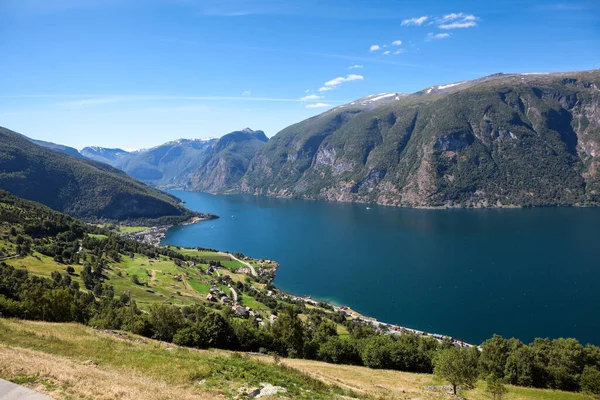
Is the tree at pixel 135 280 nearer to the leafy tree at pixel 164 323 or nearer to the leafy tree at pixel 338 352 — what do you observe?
the leafy tree at pixel 164 323

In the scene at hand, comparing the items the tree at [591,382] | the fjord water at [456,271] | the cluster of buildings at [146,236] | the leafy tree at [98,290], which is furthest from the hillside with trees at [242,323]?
the cluster of buildings at [146,236]

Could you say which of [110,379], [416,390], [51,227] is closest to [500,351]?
Result: [416,390]

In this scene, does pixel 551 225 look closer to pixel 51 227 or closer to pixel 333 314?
pixel 333 314

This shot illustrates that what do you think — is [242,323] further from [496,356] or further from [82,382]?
[82,382]

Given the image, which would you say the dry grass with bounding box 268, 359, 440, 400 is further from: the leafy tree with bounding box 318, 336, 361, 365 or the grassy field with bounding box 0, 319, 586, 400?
the leafy tree with bounding box 318, 336, 361, 365

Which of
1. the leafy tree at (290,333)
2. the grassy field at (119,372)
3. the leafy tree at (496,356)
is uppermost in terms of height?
the grassy field at (119,372)

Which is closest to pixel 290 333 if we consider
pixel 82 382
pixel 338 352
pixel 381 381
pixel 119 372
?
pixel 338 352

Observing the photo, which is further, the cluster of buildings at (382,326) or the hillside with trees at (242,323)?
the cluster of buildings at (382,326)

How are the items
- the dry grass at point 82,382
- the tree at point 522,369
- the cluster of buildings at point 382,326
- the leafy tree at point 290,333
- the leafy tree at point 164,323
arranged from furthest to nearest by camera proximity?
the cluster of buildings at point 382,326 < the leafy tree at point 290,333 < the leafy tree at point 164,323 < the tree at point 522,369 < the dry grass at point 82,382

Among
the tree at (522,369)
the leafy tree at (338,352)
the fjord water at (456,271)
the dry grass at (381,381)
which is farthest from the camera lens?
the fjord water at (456,271)

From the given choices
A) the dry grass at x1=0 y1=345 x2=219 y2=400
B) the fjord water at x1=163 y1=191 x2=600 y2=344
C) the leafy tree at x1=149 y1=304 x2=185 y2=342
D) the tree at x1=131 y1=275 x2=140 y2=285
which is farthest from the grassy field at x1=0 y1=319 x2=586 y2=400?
the tree at x1=131 y1=275 x2=140 y2=285
